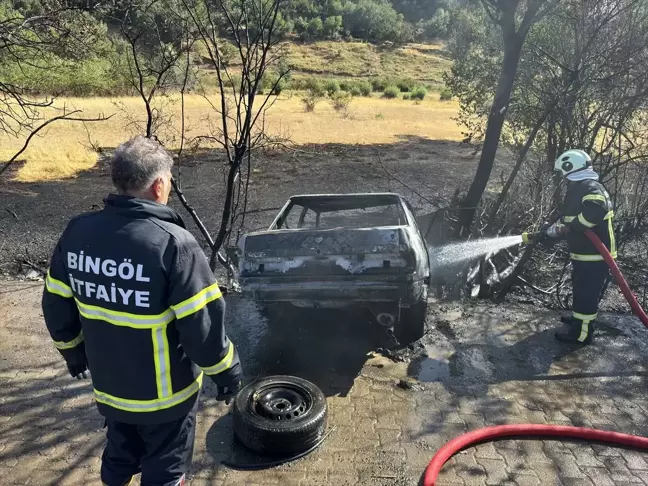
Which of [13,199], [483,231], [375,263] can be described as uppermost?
[375,263]

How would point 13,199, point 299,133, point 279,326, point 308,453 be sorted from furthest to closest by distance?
point 299,133, point 13,199, point 279,326, point 308,453

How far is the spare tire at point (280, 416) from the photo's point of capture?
131 inches

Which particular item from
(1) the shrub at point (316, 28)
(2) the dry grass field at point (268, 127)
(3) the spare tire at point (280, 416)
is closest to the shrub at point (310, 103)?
(2) the dry grass field at point (268, 127)

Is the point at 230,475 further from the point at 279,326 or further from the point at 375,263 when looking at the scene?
the point at 279,326

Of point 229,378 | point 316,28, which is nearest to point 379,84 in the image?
point 316,28

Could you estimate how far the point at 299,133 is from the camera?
70.9ft

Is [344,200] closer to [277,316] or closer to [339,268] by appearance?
[277,316]

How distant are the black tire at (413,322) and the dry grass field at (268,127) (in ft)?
21.2

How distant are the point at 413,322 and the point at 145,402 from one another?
10.2 feet

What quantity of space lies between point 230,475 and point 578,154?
457cm

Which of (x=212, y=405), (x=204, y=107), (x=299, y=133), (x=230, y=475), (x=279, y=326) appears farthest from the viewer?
(x=204, y=107)

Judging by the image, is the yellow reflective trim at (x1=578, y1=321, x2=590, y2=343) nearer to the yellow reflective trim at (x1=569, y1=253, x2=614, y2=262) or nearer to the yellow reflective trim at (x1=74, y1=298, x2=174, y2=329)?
the yellow reflective trim at (x1=569, y1=253, x2=614, y2=262)

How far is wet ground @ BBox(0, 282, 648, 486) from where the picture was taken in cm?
326

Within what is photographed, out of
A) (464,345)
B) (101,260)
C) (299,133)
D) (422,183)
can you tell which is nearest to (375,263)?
(464,345)
